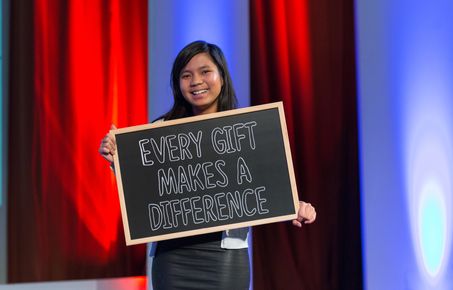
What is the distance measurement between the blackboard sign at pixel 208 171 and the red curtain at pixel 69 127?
1.34 meters

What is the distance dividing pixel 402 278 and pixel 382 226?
270 millimetres

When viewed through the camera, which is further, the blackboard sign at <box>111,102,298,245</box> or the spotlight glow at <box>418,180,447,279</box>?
the spotlight glow at <box>418,180,447,279</box>

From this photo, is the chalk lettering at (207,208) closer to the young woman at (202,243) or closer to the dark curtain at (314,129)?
the young woman at (202,243)

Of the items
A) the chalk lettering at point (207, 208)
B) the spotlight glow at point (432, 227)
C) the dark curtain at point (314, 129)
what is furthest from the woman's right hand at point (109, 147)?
the spotlight glow at point (432, 227)

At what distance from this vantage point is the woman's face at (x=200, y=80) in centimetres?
181

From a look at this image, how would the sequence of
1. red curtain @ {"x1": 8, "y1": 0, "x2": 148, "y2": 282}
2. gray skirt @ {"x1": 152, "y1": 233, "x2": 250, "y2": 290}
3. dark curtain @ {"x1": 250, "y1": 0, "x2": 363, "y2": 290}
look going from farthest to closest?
1. dark curtain @ {"x1": 250, "y1": 0, "x2": 363, "y2": 290}
2. red curtain @ {"x1": 8, "y1": 0, "x2": 148, "y2": 282}
3. gray skirt @ {"x1": 152, "y1": 233, "x2": 250, "y2": 290}

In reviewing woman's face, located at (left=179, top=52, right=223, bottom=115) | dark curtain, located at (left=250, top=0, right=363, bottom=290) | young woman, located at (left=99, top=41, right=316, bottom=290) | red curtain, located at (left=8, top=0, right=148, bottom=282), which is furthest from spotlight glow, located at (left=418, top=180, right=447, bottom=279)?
woman's face, located at (left=179, top=52, right=223, bottom=115)

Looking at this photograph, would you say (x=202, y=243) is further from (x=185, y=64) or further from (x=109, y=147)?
(x=185, y=64)

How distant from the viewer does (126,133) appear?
182cm

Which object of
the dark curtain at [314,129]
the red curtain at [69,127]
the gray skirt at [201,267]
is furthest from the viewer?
the dark curtain at [314,129]

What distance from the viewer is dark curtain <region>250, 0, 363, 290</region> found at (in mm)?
3223

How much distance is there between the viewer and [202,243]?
1789mm

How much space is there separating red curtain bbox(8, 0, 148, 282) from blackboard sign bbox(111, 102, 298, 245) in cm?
134

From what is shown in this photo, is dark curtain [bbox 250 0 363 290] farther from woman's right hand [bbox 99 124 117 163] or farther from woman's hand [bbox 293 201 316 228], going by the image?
woman's right hand [bbox 99 124 117 163]
